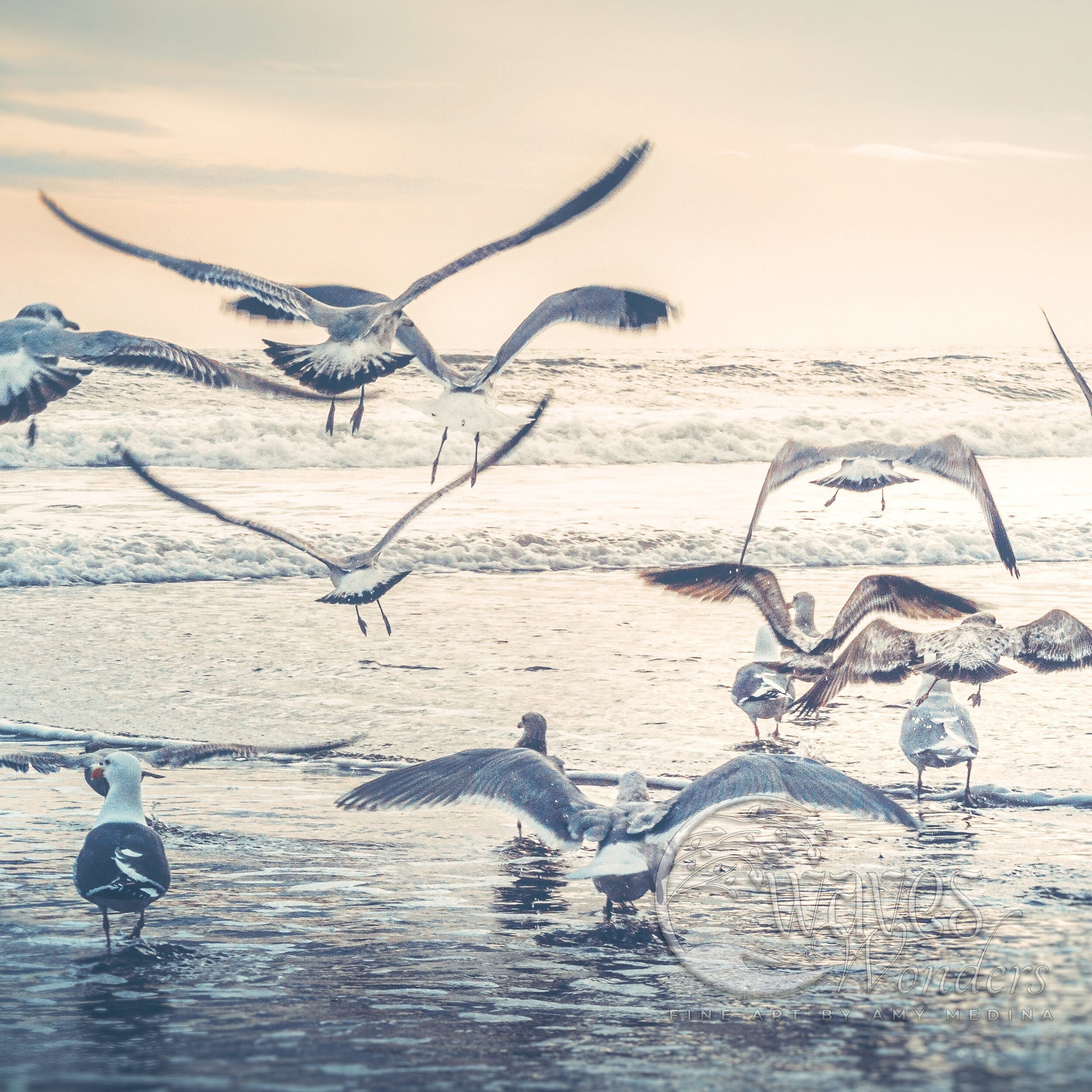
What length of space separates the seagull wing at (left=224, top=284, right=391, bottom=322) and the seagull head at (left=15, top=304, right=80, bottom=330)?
779 millimetres

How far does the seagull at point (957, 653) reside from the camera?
22.6 ft

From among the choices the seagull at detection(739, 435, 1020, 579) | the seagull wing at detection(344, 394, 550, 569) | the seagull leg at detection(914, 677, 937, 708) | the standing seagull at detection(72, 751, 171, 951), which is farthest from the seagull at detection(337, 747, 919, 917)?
the seagull at detection(739, 435, 1020, 579)

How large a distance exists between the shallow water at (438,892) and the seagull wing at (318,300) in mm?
2092

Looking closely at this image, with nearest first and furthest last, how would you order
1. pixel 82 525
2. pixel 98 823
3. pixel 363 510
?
pixel 98 823
pixel 82 525
pixel 363 510

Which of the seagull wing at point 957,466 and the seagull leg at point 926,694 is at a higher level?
the seagull wing at point 957,466

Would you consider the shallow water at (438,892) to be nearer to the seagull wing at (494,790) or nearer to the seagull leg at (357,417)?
the seagull wing at (494,790)

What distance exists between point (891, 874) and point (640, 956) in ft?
3.89

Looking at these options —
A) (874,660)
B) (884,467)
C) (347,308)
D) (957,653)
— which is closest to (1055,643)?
(957,653)

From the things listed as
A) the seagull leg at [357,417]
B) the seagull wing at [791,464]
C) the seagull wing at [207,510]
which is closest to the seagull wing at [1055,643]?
the seagull wing at [791,464]

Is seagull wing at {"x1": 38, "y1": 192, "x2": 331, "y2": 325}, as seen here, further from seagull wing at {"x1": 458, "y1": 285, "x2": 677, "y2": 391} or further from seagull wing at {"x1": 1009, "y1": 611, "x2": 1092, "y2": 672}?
seagull wing at {"x1": 1009, "y1": 611, "x2": 1092, "y2": 672}

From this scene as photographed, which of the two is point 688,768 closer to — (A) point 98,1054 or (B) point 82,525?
(A) point 98,1054

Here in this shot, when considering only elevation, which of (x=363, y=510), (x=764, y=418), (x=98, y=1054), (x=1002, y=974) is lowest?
(x=98, y=1054)

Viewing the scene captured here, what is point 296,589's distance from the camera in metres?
12.0

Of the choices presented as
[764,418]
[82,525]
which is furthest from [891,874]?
[764,418]
